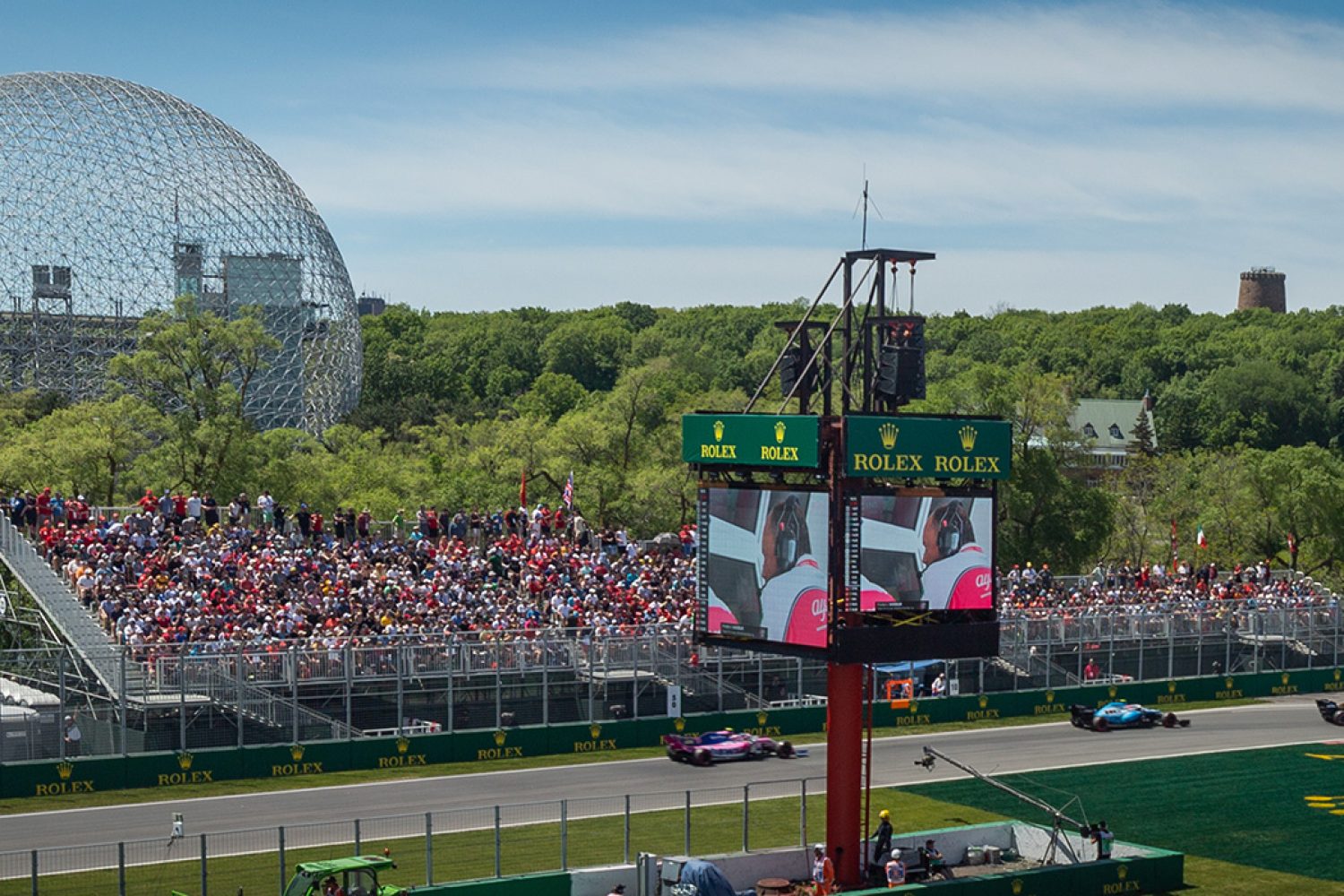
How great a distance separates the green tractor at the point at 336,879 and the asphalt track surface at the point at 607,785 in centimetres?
376

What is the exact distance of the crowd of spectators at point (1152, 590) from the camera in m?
60.8

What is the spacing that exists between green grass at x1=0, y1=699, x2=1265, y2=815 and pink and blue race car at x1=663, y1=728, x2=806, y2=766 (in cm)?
142

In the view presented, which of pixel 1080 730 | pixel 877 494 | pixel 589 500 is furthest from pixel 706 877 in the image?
pixel 589 500

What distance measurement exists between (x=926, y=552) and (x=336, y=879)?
11.6m

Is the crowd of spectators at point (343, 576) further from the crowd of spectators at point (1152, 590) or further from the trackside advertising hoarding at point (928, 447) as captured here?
the trackside advertising hoarding at point (928, 447)

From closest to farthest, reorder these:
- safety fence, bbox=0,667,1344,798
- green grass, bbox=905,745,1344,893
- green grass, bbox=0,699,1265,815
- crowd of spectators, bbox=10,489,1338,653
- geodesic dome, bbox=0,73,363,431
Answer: green grass, bbox=905,745,1344,893 → green grass, bbox=0,699,1265,815 → safety fence, bbox=0,667,1344,798 → crowd of spectators, bbox=10,489,1338,653 → geodesic dome, bbox=0,73,363,431

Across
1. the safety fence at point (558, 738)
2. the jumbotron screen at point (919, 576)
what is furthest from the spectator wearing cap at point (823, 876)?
the safety fence at point (558, 738)

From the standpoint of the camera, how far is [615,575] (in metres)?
54.9

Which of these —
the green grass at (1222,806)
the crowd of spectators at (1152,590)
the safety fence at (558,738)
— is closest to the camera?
the green grass at (1222,806)

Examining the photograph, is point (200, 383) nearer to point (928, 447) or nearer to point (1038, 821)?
point (1038, 821)

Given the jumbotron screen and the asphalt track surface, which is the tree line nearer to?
the asphalt track surface

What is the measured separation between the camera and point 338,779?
41.7m

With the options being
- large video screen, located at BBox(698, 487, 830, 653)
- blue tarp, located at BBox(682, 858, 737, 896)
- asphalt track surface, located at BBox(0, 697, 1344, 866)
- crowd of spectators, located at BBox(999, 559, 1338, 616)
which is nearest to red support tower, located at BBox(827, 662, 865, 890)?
large video screen, located at BBox(698, 487, 830, 653)

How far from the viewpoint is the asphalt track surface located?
35.5 metres
